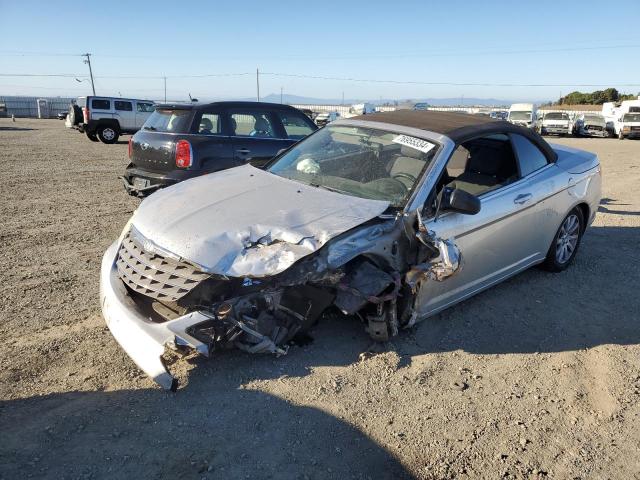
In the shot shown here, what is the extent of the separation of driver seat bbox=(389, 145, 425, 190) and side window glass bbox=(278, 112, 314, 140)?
4058 mm

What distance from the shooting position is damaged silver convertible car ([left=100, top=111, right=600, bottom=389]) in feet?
9.89

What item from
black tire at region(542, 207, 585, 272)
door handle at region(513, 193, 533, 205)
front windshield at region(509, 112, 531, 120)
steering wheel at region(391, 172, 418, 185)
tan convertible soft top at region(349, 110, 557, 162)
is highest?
tan convertible soft top at region(349, 110, 557, 162)

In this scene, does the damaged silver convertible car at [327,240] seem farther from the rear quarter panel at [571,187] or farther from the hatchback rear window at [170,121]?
the hatchback rear window at [170,121]

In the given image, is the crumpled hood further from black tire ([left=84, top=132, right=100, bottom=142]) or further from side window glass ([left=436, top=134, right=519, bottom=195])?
black tire ([left=84, top=132, right=100, bottom=142])

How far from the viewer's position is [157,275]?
3.12 m

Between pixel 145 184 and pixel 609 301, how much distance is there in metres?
5.63

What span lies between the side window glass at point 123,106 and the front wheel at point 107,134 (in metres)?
1.04

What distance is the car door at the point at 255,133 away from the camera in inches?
282

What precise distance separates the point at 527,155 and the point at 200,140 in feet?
13.8

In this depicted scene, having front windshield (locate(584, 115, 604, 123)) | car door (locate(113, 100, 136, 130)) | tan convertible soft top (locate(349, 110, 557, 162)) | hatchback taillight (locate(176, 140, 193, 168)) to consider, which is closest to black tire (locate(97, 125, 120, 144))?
car door (locate(113, 100, 136, 130))

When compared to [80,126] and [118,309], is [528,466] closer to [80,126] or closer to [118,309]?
[118,309]

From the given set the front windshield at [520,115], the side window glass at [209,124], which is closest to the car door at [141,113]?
the side window glass at [209,124]

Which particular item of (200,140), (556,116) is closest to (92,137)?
(200,140)

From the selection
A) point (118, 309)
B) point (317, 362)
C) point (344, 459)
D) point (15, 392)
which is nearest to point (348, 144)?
point (317, 362)
